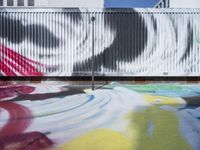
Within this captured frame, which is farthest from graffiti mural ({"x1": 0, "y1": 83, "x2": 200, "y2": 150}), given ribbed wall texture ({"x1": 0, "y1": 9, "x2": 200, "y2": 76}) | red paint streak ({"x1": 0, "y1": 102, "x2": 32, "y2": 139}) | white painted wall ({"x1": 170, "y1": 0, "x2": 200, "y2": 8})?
white painted wall ({"x1": 170, "y1": 0, "x2": 200, "y2": 8})

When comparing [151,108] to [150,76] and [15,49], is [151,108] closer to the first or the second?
[150,76]

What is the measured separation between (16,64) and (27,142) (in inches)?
372

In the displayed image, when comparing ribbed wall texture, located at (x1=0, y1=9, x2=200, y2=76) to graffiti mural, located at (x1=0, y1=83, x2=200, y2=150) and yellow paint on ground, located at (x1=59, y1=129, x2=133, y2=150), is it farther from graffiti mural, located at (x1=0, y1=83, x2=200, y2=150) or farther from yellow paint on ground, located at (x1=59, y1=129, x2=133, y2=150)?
yellow paint on ground, located at (x1=59, y1=129, x2=133, y2=150)

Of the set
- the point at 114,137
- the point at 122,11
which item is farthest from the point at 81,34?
the point at 114,137

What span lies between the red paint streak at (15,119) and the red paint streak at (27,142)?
10.9 inches

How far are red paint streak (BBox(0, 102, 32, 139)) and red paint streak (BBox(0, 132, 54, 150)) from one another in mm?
276

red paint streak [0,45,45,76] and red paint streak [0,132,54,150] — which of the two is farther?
red paint streak [0,45,45,76]

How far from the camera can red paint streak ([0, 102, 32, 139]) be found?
20.0ft

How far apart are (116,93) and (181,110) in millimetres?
3556

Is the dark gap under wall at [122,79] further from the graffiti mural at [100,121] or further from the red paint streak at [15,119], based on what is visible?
the red paint streak at [15,119]

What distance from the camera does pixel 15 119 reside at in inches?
280

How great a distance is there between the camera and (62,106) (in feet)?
28.6

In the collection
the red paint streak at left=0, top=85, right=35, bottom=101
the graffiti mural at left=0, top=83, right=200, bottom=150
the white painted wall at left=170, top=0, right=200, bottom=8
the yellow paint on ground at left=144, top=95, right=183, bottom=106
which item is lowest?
the graffiti mural at left=0, top=83, right=200, bottom=150

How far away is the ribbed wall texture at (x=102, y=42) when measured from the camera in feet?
46.6
